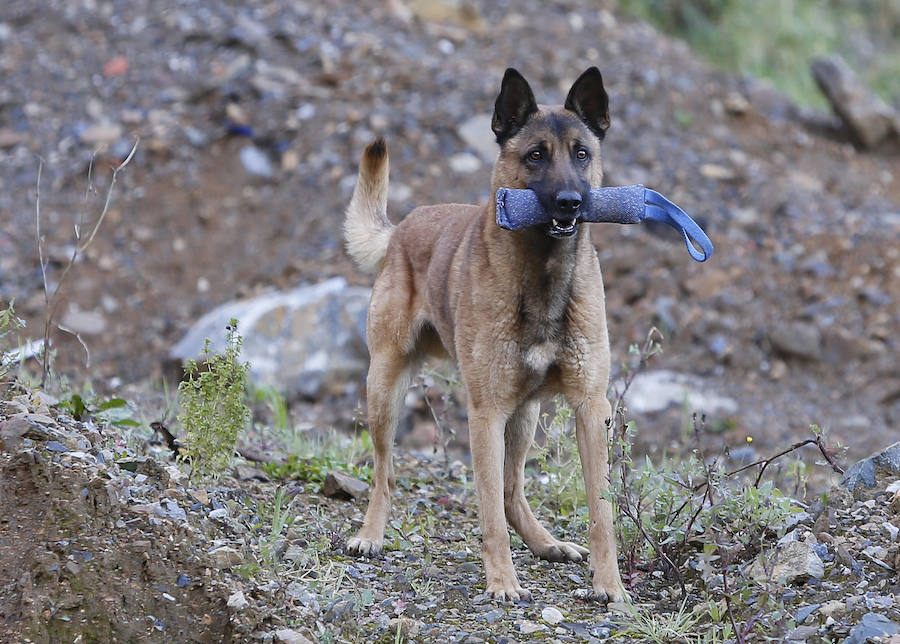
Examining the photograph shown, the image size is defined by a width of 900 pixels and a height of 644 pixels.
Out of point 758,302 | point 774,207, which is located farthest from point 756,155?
point 758,302

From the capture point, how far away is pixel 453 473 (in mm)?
5996

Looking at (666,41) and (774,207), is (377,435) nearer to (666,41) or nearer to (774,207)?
(774,207)

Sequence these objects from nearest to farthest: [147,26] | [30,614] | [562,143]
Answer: [30,614]
[562,143]
[147,26]

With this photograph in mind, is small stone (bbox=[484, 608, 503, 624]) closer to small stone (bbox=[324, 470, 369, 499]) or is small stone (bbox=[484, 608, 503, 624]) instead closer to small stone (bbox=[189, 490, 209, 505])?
small stone (bbox=[189, 490, 209, 505])

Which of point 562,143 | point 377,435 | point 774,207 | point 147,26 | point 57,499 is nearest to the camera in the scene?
point 57,499

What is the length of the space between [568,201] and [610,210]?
1.22 feet

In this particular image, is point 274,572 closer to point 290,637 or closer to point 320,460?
point 290,637

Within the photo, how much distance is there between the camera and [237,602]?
11.6 ft

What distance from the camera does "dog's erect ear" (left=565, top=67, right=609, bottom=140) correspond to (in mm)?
4527

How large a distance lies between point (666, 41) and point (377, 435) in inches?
352

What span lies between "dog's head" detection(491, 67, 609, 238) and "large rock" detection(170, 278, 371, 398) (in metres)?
4.05

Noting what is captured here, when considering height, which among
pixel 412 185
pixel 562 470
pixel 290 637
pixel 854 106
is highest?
pixel 854 106

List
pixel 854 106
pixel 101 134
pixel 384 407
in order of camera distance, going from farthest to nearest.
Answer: pixel 854 106, pixel 101 134, pixel 384 407

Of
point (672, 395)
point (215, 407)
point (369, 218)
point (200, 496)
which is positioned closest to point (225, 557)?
point (200, 496)
